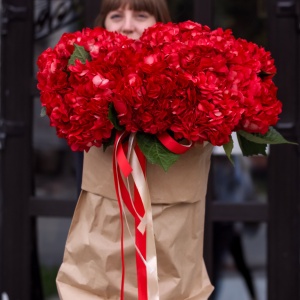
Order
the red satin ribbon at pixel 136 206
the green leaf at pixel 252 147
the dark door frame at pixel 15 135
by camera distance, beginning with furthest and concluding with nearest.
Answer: the dark door frame at pixel 15 135, the green leaf at pixel 252 147, the red satin ribbon at pixel 136 206

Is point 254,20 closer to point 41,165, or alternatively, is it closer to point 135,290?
point 41,165

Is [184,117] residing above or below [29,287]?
A: above

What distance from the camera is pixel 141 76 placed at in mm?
2090

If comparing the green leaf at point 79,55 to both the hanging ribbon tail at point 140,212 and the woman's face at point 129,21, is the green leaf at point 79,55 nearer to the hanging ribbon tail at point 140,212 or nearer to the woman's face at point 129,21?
the hanging ribbon tail at point 140,212

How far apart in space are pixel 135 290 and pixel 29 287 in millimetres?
1361

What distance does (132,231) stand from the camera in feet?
7.45

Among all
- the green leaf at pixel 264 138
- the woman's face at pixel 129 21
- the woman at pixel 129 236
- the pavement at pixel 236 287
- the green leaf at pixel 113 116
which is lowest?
the pavement at pixel 236 287

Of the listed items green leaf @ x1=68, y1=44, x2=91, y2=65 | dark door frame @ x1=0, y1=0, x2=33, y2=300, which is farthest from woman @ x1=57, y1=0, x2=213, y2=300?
dark door frame @ x1=0, y1=0, x2=33, y2=300

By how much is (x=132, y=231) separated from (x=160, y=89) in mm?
424

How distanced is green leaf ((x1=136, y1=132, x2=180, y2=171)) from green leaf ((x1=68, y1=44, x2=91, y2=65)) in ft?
0.80

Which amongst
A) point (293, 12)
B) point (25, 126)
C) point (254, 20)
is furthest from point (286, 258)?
point (254, 20)

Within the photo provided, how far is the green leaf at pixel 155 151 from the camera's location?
7.01 ft

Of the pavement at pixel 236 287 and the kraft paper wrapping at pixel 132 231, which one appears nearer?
the kraft paper wrapping at pixel 132 231

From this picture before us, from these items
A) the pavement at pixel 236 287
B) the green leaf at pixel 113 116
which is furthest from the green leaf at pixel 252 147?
the pavement at pixel 236 287
